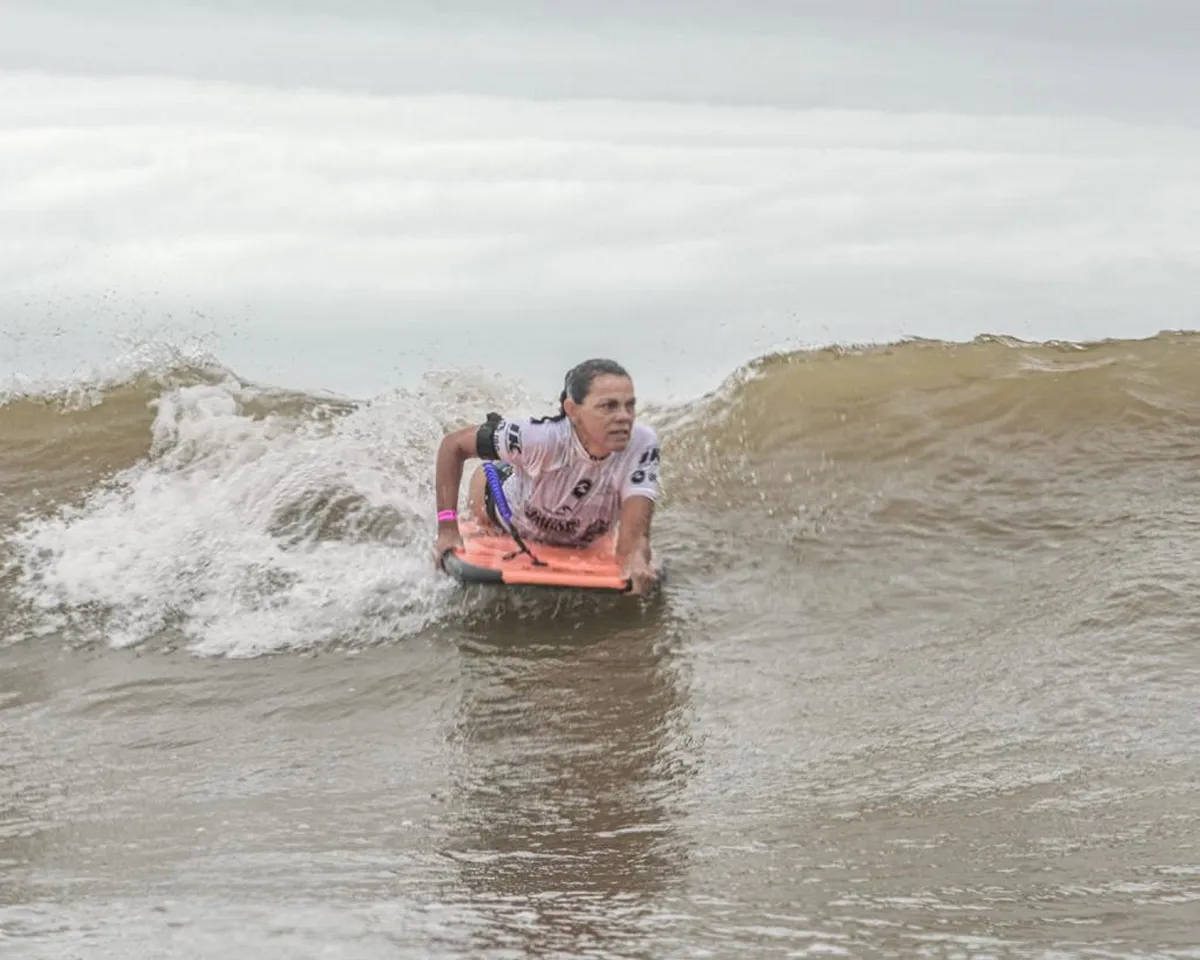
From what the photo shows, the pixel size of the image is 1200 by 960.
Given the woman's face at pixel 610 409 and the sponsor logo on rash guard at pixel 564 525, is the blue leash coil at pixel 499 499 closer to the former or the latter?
the sponsor logo on rash guard at pixel 564 525

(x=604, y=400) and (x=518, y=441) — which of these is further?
(x=518, y=441)

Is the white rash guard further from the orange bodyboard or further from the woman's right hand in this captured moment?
the woman's right hand

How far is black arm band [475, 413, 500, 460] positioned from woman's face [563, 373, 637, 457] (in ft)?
1.61

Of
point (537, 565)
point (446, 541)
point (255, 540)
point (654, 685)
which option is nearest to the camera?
point (654, 685)

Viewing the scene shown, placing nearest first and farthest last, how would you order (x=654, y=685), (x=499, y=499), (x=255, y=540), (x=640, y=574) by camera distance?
(x=654, y=685) → (x=640, y=574) → (x=499, y=499) → (x=255, y=540)

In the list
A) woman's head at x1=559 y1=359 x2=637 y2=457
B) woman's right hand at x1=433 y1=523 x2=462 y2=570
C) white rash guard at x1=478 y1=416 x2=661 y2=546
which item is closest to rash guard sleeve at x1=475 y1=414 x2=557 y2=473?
white rash guard at x1=478 y1=416 x2=661 y2=546

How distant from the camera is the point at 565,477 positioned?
25.3ft

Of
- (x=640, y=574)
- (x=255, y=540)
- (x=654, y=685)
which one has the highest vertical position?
(x=255, y=540)

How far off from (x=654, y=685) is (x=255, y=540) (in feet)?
9.90

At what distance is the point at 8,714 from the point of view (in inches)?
268

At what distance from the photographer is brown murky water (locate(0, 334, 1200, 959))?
4164 millimetres

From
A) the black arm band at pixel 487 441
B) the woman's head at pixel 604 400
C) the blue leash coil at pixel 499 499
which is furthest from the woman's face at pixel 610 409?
the blue leash coil at pixel 499 499

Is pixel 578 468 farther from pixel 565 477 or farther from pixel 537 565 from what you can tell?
pixel 537 565

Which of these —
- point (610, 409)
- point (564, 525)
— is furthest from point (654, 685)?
point (564, 525)
